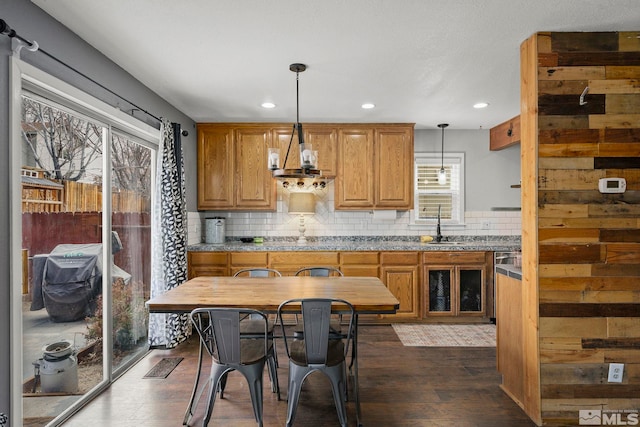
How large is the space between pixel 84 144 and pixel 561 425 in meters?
3.78

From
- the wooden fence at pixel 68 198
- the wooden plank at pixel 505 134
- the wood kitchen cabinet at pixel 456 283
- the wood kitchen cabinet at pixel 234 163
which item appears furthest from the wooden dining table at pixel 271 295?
the wooden plank at pixel 505 134

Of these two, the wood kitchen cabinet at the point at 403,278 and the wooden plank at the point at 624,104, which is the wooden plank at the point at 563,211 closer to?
the wooden plank at the point at 624,104

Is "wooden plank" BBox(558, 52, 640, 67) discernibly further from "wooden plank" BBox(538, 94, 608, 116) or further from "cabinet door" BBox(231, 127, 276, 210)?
"cabinet door" BBox(231, 127, 276, 210)

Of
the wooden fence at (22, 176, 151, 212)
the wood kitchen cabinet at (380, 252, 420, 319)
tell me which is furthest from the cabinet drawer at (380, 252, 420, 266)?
the wooden fence at (22, 176, 151, 212)

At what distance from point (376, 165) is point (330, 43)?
2.42m

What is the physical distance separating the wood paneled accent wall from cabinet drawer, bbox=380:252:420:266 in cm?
216

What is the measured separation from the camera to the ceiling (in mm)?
2230

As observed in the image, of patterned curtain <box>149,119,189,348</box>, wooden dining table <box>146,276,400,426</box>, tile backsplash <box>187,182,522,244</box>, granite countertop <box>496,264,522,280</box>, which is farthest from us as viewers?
tile backsplash <box>187,182,522,244</box>

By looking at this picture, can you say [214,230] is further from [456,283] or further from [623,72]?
[623,72]

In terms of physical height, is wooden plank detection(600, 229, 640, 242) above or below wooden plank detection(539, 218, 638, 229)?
below

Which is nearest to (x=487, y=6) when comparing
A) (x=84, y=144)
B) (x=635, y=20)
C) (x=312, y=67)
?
(x=635, y=20)

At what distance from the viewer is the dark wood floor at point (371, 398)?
2482 millimetres

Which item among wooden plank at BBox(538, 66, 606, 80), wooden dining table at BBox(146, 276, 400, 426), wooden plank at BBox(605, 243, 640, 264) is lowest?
wooden dining table at BBox(146, 276, 400, 426)

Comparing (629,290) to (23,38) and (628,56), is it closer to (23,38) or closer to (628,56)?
(628,56)
